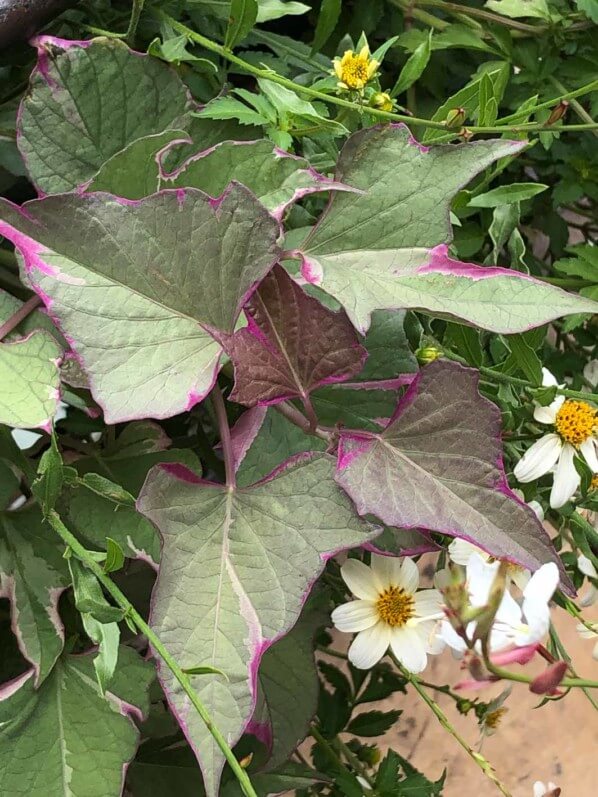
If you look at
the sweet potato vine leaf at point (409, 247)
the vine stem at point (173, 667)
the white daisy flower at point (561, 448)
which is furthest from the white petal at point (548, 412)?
the vine stem at point (173, 667)

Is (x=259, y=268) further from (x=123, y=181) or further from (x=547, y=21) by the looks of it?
(x=547, y=21)

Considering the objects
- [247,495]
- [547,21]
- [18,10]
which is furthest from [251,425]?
[547,21]

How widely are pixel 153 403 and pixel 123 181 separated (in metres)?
0.10

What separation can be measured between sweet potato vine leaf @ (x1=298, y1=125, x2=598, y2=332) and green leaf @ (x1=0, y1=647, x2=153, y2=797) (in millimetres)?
182

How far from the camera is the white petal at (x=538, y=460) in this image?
0.39m

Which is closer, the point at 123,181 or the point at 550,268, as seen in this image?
the point at 123,181

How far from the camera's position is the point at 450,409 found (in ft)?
1.08

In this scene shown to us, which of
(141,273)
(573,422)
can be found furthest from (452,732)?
(141,273)

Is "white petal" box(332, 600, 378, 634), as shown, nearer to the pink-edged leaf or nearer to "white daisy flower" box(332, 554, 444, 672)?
"white daisy flower" box(332, 554, 444, 672)

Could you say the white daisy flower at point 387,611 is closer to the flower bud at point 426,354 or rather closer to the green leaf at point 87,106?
the flower bud at point 426,354

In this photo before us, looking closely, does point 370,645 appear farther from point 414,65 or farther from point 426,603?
point 414,65

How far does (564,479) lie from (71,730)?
24 cm

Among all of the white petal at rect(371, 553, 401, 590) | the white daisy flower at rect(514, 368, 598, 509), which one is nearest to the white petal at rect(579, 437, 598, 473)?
the white daisy flower at rect(514, 368, 598, 509)

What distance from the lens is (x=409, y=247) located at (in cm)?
33
